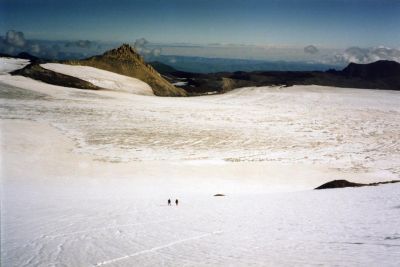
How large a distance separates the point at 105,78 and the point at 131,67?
6.71 metres

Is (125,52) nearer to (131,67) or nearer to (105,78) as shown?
(131,67)

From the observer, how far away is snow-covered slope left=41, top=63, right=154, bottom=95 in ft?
Result: 161

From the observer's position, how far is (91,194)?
14.7 meters

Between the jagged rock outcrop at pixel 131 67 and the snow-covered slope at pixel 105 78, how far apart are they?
1.96 m

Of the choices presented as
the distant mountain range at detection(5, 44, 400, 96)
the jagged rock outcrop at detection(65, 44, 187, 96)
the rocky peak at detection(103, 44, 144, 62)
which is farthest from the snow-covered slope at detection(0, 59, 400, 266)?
the rocky peak at detection(103, 44, 144, 62)

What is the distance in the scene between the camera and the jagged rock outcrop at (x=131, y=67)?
54656mm

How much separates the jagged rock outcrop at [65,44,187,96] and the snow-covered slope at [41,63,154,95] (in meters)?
1.96

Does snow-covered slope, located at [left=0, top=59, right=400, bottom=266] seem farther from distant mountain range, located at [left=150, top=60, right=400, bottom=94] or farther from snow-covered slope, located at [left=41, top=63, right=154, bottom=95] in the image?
distant mountain range, located at [left=150, top=60, right=400, bottom=94]

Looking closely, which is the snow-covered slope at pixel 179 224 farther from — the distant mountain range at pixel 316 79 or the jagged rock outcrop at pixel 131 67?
the distant mountain range at pixel 316 79

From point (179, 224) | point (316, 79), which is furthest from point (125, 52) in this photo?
point (179, 224)

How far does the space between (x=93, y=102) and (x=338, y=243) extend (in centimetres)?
3295

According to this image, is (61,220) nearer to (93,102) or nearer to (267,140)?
(267,140)

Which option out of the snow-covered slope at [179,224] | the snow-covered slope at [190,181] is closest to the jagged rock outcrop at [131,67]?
the snow-covered slope at [190,181]

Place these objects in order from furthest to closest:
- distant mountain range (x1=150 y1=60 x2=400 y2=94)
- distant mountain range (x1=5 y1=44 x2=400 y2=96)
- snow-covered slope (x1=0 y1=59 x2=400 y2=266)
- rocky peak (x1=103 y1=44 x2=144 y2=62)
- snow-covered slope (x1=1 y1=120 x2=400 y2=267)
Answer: distant mountain range (x1=150 y1=60 x2=400 y2=94)
rocky peak (x1=103 y1=44 x2=144 y2=62)
distant mountain range (x1=5 y1=44 x2=400 y2=96)
snow-covered slope (x1=0 y1=59 x2=400 y2=266)
snow-covered slope (x1=1 y1=120 x2=400 y2=267)
